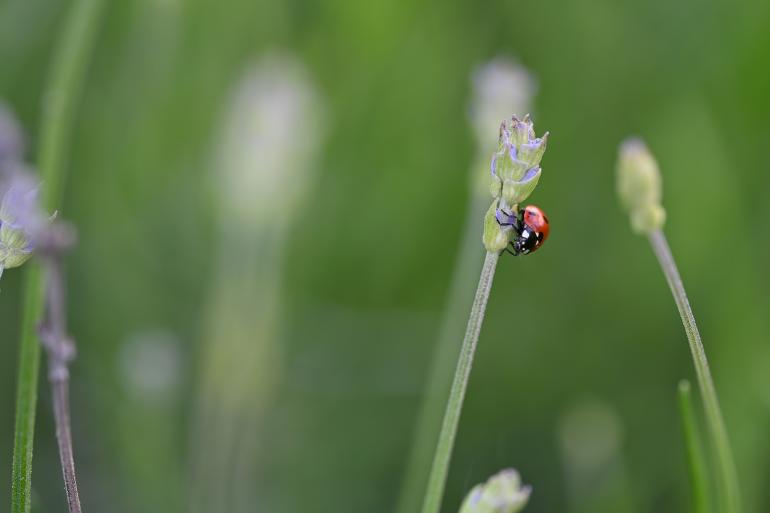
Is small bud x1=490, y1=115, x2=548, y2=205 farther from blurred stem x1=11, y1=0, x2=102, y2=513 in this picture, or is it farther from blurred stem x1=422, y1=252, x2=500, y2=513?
blurred stem x1=11, y1=0, x2=102, y2=513

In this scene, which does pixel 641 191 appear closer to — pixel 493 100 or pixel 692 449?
pixel 692 449

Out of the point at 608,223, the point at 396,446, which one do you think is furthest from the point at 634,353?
the point at 396,446

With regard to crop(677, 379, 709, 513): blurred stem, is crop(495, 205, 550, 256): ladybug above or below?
above

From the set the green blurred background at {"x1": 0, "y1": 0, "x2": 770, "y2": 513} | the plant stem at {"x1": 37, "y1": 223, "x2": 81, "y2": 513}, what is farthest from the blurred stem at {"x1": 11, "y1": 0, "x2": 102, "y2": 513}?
the green blurred background at {"x1": 0, "y1": 0, "x2": 770, "y2": 513}

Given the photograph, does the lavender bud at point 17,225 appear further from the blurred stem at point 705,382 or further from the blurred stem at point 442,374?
the blurred stem at point 442,374

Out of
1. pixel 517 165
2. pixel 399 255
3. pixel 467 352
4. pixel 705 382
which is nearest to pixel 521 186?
pixel 517 165

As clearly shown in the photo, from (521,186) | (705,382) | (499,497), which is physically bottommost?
(499,497)
